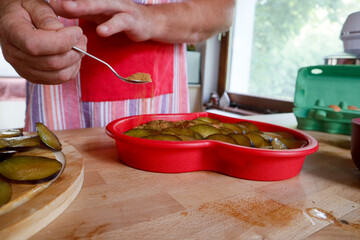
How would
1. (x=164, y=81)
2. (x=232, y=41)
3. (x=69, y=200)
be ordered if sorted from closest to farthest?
(x=69, y=200)
(x=164, y=81)
(x=232, y=41)

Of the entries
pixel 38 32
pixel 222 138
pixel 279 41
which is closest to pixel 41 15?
pixel 38 32

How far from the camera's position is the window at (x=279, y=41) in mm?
2389

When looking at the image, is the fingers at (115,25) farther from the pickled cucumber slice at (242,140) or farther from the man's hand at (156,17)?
the pickled cucumber slice at (242,140)

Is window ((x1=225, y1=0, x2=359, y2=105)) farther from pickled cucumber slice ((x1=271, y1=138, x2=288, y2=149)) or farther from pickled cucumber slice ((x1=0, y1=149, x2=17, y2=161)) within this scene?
pickled cucumber slice ((x1=0, y1=149, x2=17, y2=161))

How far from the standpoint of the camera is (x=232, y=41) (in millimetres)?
3426

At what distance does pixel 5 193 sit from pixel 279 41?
2.94m

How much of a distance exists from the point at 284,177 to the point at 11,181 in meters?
0.54

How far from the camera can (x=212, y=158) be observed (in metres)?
0.63

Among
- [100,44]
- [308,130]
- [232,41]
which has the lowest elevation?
[308,130]

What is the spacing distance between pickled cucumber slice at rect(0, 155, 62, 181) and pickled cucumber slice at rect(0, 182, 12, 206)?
0.14ft

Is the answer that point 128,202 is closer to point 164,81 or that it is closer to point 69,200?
point 69,200

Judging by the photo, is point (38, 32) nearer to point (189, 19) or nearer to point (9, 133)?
point (9, 133)

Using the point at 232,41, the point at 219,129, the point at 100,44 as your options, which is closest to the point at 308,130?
the point at 219,129

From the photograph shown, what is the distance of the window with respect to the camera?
2.39 m
